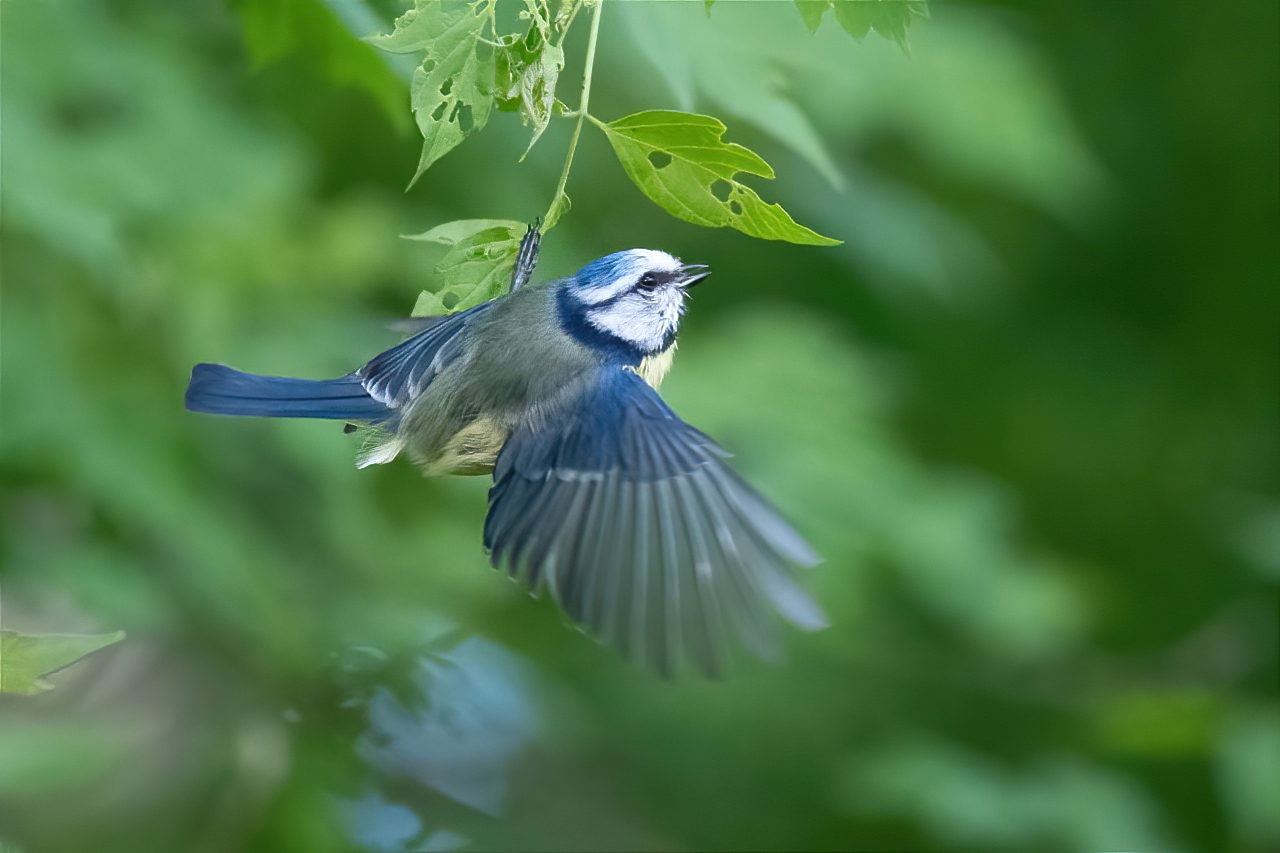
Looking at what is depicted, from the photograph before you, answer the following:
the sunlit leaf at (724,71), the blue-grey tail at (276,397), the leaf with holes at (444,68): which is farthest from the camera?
the sunlit leaf at (724,71)

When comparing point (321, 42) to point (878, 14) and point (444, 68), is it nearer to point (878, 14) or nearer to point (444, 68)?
point (444, 68)

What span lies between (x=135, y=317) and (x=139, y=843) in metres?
1.00

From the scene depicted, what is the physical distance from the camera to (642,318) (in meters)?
1.20

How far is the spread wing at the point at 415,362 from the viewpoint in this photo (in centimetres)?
119

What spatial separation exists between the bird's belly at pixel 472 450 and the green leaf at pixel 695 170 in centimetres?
30

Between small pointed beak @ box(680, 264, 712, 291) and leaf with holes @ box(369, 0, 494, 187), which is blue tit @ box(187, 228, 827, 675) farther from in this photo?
leaf with holes @ box(369, 0, 494, 187)

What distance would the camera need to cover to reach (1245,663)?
11.8ft

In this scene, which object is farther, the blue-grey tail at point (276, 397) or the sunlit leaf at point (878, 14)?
the blue-grey tail at point (276, 397)

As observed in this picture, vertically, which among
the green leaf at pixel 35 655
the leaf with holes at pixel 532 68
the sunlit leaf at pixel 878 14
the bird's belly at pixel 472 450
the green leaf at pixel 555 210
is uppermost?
the sunlit leaf at pixel 878 14

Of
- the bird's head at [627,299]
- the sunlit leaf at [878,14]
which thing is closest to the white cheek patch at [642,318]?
the bird's head at [627,299]

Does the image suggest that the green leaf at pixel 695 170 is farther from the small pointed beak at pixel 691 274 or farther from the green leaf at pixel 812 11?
the small pointed beak at pixel 691 274

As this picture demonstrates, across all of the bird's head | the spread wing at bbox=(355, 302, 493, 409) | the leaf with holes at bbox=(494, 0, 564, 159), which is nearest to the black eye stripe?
the bird's head

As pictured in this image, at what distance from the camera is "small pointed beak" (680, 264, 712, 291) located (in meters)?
1.21

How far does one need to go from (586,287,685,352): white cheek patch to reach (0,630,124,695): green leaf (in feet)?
1.67
